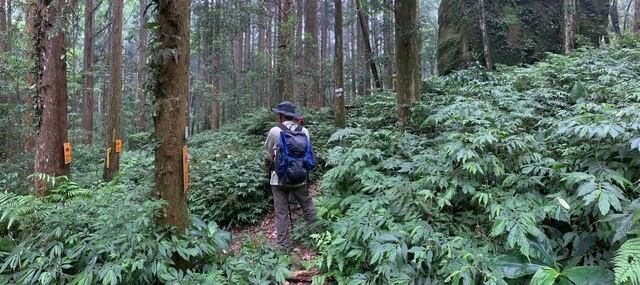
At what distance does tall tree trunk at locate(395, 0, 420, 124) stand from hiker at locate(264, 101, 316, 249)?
261 cm

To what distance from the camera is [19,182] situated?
6684 millimetres

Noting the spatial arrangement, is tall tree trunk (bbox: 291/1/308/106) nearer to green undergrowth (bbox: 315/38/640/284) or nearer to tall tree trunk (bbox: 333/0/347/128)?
tall tree trunk (bbox: 333/0/347/128)

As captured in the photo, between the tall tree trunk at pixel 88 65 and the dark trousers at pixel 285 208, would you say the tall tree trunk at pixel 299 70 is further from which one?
the tall tree trunk at pixel 88 65

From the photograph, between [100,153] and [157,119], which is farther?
[100,153]

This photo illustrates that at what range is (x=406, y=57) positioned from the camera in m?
6.64

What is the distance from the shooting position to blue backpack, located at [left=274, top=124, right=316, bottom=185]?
457cm

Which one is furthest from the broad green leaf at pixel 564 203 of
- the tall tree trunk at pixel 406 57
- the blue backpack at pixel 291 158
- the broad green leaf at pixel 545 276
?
the tall tree trunk at pixel 406 57

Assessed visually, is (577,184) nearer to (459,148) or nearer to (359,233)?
(459,148)

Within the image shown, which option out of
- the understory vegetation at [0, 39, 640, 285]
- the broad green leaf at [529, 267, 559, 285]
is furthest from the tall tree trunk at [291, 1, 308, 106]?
the broad green leaf at [529, 267, 559, 285]

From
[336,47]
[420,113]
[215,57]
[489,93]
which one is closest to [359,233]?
[420,113]

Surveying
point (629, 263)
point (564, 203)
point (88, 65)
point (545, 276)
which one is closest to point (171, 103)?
point (545, 276)

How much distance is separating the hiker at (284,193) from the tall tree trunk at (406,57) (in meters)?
2.61

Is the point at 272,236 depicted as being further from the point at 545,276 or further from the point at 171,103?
the point at 545,276

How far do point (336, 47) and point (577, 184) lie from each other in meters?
5.82
